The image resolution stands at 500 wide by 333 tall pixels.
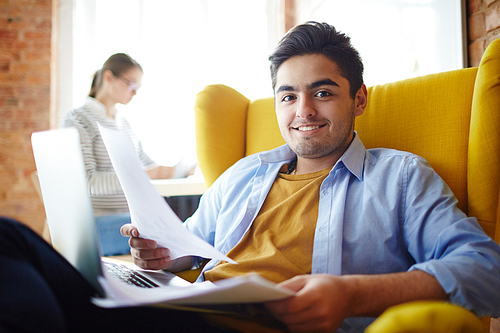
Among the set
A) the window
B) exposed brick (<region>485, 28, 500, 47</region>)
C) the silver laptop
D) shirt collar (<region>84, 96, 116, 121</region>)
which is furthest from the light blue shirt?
the window

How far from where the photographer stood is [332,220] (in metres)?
0.76

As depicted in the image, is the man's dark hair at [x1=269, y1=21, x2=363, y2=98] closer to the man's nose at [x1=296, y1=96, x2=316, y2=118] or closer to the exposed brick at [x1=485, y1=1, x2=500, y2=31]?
the man's nose at [x1=296, y1=96, x2=316, y2=118]

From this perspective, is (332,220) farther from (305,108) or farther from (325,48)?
(325,48)

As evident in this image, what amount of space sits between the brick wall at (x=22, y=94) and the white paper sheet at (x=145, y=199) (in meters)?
2.42

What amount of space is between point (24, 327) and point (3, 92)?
106 inches

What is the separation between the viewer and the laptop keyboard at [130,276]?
662 mm

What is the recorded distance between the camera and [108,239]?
1541 millimetres

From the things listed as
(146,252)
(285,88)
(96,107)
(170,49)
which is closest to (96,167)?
(96,107)

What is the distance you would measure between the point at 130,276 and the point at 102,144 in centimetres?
123

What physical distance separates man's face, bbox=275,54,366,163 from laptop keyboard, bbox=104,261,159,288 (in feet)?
1.70

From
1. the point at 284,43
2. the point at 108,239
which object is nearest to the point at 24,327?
the point at 284,43

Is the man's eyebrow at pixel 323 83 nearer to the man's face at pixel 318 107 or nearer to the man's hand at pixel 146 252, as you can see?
the man's face at pixel 318 107

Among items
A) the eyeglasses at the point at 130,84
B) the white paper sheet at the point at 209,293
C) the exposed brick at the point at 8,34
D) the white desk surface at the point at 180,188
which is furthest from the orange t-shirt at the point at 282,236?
the exposed brick at the point at 8,34

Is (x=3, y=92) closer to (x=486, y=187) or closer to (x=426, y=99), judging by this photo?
(x=426, y=99)
